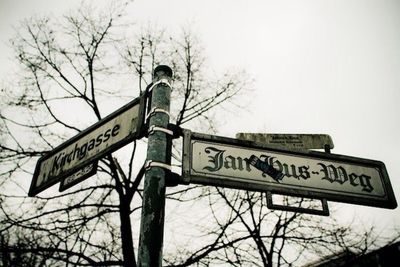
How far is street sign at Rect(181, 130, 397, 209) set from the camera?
93.0 inches

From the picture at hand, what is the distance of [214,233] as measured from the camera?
8.04 m

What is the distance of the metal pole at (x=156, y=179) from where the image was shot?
1.74 metres

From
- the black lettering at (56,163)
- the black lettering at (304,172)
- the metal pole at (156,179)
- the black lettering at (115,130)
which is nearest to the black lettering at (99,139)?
the black lettering at (115,130)

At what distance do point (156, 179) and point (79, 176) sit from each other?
0.90 meters

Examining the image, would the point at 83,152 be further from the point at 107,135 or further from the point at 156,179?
the point at 156,179

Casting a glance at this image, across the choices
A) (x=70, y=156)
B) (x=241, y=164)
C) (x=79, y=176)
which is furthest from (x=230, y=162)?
(x=70, y=156)

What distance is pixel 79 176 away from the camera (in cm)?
258

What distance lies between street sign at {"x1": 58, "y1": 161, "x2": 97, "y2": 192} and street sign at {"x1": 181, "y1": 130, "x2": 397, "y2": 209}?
745mm

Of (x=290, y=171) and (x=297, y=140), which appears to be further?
(x=297, y=140)

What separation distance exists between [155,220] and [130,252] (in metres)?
5.42

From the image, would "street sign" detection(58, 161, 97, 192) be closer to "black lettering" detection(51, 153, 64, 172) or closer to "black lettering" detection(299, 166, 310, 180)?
"black lettering" detection(51, 153, 64, 172)

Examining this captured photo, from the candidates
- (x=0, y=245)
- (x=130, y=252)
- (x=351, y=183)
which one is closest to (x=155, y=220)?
(x=351, y=183)

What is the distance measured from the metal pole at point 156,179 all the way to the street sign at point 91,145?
0.57 ft

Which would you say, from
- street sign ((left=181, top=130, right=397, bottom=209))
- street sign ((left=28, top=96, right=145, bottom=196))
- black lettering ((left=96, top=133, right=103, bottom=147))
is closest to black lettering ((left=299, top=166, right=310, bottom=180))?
street sign ((left=181, top=130, right=397, bottom=209))
